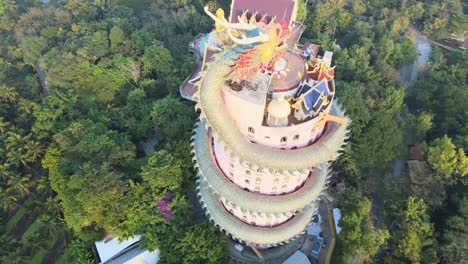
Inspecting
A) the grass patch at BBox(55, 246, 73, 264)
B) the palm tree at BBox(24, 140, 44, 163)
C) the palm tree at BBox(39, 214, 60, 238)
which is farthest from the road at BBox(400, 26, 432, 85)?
the palm tree at BBox(24, 140, 44, 163)

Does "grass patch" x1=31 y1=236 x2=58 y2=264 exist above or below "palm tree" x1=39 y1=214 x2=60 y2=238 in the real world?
below

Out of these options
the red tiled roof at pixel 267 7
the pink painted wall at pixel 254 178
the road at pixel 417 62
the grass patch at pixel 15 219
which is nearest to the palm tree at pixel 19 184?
the grass patch at pixel 15 219

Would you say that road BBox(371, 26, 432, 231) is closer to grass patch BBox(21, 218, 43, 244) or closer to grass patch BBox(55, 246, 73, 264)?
grass patch BBox(55, 246, 73, 264)

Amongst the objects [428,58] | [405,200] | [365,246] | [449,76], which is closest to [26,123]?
[365,246]

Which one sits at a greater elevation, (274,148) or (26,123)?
(274,148)

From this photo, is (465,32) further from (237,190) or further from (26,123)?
(26,123)

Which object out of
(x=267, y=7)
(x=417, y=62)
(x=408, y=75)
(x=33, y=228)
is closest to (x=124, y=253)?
(x=33, y=228)
